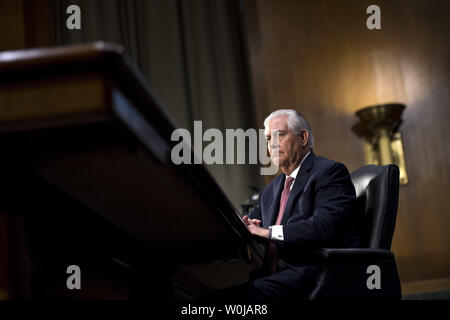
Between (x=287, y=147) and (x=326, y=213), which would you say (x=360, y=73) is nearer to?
(x=287, y=147)

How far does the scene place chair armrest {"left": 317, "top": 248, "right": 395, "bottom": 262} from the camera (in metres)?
1.70

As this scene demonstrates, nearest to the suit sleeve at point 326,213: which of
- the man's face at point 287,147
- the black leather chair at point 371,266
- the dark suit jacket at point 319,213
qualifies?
the dark suit jacket at point 319,213

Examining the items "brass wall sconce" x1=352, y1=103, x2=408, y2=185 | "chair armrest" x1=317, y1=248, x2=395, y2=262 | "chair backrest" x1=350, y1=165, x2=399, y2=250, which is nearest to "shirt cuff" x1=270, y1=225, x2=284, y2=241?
"chair armrest" x1=317, y1=248, x2=395, y2=262

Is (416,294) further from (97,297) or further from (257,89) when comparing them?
(97,297)

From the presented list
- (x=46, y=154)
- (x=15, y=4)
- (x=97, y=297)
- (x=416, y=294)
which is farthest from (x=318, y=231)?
(x=15, y=4)

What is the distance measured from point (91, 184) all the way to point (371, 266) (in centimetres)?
120

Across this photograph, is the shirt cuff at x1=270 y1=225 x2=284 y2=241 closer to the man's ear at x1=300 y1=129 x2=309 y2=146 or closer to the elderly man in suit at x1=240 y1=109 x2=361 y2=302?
the elderly man in suit at x1=240 y1=109 x2=361 y2=302

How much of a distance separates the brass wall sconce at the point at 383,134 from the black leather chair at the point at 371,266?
259cm

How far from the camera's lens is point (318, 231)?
1.85m

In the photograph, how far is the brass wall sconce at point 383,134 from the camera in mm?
4359

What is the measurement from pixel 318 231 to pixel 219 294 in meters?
0.45

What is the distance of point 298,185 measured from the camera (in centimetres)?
210

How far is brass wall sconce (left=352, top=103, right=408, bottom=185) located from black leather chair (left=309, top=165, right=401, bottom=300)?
2587 millimetres

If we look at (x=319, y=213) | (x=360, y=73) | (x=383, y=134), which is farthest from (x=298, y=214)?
(x=360, y=73)
